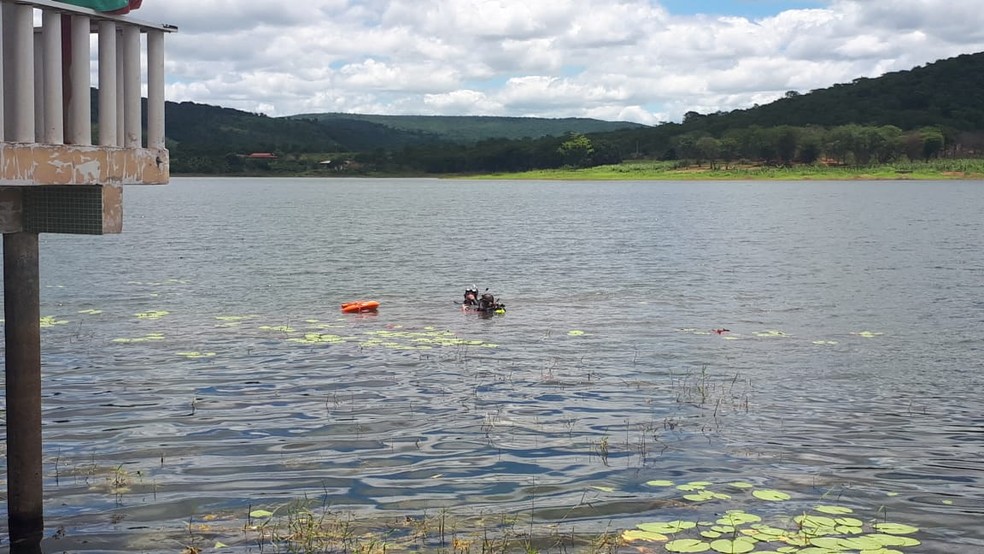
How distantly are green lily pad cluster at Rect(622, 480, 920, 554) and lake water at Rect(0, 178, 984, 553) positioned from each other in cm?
21

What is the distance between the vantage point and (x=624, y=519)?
11906 mm

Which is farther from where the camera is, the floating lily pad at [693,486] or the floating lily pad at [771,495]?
the floating lily pad at [693,486]

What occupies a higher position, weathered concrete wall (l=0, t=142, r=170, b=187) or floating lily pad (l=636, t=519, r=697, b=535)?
weathered concrete wall (l=0, t=142, r=170, b=187)

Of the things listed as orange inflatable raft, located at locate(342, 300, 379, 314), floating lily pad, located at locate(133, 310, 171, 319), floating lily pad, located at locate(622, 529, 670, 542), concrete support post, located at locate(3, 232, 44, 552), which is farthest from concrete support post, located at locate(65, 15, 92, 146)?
orange inflatable raft, located at locate(342, 300, 379, 314)

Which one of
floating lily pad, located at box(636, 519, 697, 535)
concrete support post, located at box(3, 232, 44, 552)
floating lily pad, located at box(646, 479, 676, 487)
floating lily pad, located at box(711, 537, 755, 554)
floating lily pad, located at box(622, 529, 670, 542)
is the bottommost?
floating lily pad, located at box(646, 479, 676, 487)

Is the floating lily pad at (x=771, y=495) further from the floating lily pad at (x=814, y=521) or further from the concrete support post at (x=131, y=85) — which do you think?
the concrete support post at (x=131, y=85)

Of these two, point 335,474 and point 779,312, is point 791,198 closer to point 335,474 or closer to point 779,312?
point 779,312

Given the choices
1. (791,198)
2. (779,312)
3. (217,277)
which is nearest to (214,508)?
(779,312)

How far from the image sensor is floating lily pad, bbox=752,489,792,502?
496 inches

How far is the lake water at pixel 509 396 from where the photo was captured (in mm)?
12609

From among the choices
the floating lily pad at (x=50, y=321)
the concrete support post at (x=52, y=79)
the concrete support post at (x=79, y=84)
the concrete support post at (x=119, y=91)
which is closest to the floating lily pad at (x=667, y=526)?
the concrete support post at (x=119, y=91)

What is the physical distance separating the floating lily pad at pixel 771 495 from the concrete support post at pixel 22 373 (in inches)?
324

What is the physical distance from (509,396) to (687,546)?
8.02 m

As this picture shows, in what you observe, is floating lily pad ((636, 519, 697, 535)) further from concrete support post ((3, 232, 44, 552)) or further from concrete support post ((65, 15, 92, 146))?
concrete support post ((65, 15, 92, 146))
